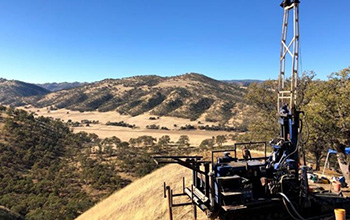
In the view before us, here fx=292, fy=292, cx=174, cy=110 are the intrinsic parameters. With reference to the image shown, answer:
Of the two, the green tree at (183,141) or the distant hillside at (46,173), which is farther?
the green tree at (183,141)

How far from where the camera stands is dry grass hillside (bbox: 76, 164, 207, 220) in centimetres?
1687

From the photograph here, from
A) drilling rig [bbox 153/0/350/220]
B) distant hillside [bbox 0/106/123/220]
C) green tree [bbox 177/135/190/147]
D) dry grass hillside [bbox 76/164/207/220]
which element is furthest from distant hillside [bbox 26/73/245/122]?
drilling rig [bbox 153/0/350/220]

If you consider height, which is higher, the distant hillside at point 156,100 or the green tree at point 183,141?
the distant hillside at point 156,100

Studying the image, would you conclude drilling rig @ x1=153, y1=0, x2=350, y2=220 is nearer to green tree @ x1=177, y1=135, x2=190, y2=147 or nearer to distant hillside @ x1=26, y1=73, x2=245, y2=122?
green tree @ x1=177, y1=135, x2=190, y2=147

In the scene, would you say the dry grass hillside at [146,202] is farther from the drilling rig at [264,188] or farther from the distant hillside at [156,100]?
the distant hillside at [156,100]

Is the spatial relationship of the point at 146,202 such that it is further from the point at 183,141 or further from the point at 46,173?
the point at 183,141

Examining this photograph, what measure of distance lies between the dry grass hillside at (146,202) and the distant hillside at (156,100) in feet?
323

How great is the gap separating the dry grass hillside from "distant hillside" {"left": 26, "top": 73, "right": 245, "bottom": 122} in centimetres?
9855

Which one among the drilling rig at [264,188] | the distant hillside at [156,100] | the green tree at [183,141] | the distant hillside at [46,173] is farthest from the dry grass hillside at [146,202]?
the distant hillside at [156,100]

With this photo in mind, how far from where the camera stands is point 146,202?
19156mm

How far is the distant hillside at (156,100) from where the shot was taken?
13300cm

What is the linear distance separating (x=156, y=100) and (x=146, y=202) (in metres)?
134

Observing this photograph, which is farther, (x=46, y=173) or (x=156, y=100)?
(x=156, y=100)

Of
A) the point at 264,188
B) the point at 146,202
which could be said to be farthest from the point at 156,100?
the point at 264,188
